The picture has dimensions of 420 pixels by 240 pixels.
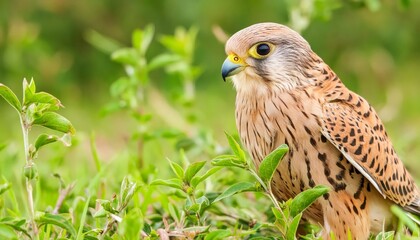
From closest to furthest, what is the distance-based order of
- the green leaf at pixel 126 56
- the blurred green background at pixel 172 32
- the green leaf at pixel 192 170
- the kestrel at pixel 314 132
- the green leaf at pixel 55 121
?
1. the green leaf at pixel 55 121
2. the green leaf at pixel 192 170
3. the kestrel at pixel 314 132
4. the green leaf at pixel 126 56
5. the blurred green background at pixel 172 32

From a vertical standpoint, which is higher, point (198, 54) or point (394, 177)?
point (198, 54)

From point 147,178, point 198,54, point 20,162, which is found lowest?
point 147,178

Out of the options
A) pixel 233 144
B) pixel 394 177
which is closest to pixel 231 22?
pixel 394 177

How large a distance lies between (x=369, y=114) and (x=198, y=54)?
153 inches

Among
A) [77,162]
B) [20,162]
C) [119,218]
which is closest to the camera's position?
[119,218]

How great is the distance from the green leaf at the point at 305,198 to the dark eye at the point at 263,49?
78 centimetres

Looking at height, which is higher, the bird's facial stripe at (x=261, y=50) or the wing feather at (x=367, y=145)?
the bird's facial stripe at (x=261, y=50)

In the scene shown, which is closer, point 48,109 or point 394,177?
point 48,109

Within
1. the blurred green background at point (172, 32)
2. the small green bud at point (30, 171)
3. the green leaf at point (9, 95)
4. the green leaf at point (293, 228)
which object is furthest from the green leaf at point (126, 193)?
the blurred green background at point (172, 32)

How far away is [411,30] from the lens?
8.23 metres

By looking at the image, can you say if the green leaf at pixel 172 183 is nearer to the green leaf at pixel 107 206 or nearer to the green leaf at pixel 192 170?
the green leaf at pixel 192 170

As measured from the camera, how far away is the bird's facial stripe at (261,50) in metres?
4.09

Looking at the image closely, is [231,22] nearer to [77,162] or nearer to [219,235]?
[77,162]

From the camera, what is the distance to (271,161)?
3.46 m
